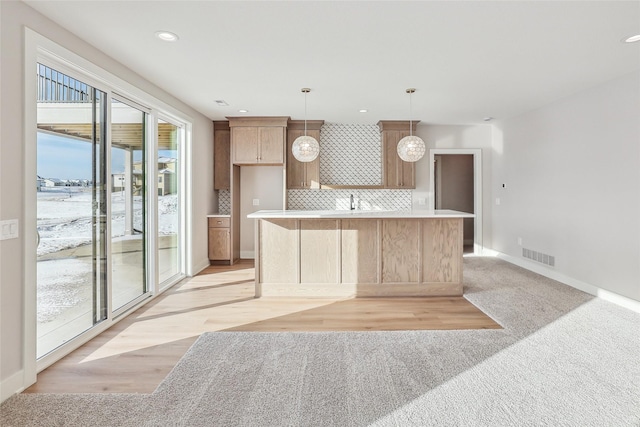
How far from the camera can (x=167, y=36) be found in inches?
109

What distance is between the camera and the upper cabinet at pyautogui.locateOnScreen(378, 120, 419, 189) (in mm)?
6051

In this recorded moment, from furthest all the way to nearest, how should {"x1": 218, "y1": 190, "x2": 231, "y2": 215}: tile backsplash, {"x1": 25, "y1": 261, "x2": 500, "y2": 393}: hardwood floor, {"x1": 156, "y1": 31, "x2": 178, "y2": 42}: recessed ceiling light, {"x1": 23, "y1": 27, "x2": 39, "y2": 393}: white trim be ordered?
{"x1": 218, "y1": 190, "x2": 231, "y2": 215}: tile backsplash → {"x1": 156, "y1": 31, "x2": 178, "y2": 42}: recessed ceiling light → {"x1": 25, "y1": 261, "x2": 500, "y2": 393}: hardwood floor → {"x1": 23, "y1": 27, "x2": 39, "y2": 393}: white trim

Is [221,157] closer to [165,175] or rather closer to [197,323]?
[165,175]

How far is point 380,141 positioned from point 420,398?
16.1 ft

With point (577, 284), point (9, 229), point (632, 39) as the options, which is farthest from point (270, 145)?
point (577, 284)

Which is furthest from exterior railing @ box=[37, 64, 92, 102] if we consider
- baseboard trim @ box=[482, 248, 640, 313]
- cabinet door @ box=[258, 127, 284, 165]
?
baseboard trim @ box=[482, 248, 640, 313]

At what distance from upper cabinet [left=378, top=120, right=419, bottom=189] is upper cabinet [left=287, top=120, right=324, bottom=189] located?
1195mm

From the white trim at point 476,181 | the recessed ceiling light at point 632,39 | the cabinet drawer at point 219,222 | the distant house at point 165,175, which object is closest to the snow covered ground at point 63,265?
the distant house at point 165,175

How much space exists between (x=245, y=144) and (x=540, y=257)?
5.02 meters

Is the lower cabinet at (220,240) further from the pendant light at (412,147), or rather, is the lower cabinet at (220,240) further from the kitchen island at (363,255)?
the pendant light at (412,147)

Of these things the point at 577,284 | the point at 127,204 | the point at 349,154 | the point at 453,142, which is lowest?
the point at 577,284

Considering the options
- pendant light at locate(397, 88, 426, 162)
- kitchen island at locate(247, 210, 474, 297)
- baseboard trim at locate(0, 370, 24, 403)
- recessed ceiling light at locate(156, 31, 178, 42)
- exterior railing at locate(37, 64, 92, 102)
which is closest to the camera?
baseboard trim at locate(0, 370, 24, 403)

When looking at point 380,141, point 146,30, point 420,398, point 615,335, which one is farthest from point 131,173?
point 615,335

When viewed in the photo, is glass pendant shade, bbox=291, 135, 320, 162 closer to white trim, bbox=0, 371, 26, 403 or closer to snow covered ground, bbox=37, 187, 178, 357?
snow covered ground, bbox=37, 187, 178, 357
